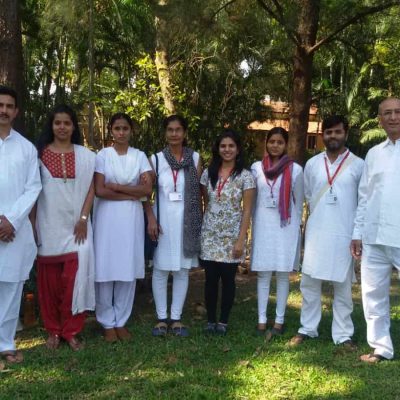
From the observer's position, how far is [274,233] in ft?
15.1

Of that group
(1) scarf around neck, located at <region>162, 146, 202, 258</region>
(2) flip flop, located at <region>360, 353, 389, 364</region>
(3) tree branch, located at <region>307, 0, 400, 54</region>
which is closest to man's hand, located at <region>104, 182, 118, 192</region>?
(1) scarf around neck, located at <region>162, 146, 202, 258</region>

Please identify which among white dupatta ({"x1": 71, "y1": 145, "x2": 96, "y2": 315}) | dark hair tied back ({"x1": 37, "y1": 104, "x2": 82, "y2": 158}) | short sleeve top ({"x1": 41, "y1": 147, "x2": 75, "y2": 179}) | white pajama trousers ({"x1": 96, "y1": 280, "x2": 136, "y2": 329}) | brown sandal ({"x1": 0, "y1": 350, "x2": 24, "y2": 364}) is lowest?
brown sandal ({"x1": 0, "y1": 350, "x2": 24, "y2": 364})

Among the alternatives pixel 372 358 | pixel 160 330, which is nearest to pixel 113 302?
pixel 160 330

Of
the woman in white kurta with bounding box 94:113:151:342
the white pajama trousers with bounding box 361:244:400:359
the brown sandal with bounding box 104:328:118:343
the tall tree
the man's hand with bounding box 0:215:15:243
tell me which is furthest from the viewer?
the tall tree

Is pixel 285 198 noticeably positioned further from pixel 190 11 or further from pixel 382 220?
pixel 190 11

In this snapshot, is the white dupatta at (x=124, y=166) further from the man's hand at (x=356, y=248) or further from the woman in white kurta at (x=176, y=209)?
the man's hand at (x=356, y=248)

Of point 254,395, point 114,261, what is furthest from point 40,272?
point 254,395

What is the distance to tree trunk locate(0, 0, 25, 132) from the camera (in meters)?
4.98

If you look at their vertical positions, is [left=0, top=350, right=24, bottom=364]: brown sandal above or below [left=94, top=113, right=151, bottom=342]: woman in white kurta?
below

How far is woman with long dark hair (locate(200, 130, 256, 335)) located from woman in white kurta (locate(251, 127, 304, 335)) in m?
0.15

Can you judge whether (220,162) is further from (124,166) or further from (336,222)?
(336,222)

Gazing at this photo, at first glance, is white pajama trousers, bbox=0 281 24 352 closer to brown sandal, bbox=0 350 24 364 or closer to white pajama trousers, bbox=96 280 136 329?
brown sandal, bbox=0 350 24 364

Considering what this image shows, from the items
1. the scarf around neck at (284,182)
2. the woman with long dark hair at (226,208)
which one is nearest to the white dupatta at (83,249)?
the woman with long dark hair at (226,208)

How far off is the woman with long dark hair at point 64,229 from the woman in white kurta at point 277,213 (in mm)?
1429
